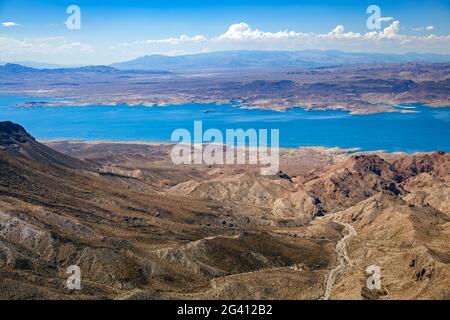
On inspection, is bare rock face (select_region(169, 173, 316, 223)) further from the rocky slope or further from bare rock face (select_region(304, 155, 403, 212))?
bare rock face (select_region(304, 155, 403, 212))

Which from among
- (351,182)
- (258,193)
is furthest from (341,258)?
(351,182)

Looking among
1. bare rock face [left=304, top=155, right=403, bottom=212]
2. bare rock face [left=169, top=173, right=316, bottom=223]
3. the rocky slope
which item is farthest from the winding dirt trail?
bare rock face [left=304, top=155, right=403, bottom=212]

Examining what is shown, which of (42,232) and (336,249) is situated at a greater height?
(42,232)

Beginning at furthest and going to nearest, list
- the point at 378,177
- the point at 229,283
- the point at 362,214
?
the point at 378,177 < the point at 362,214 < the point at 229,283

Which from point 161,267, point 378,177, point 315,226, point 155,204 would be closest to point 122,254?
point 161,267

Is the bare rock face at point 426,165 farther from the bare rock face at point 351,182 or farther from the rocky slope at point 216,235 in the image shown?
the rocky slope at point 216,235

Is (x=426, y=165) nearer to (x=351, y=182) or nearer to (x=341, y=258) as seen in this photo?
(x=351, y=182)

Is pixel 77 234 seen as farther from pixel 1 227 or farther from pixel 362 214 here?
pixel 362 214

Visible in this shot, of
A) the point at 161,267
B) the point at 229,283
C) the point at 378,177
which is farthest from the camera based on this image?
the point at 378,177
